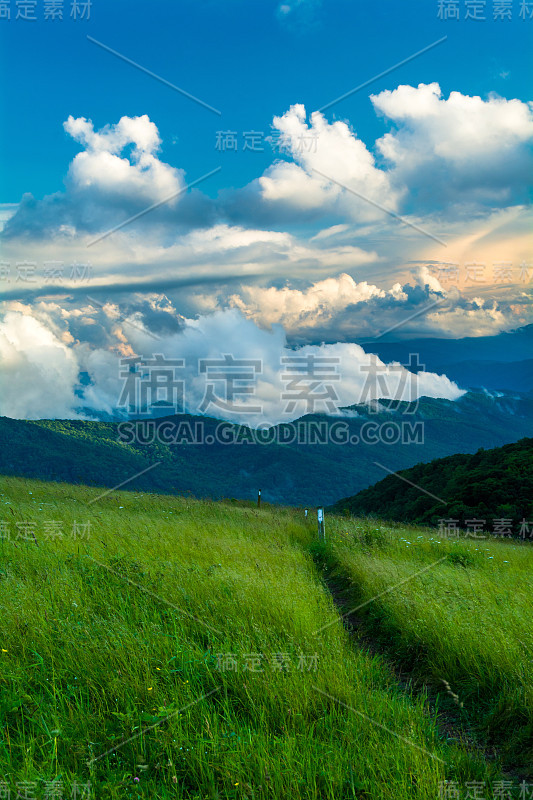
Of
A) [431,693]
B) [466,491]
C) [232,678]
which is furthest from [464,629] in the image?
[466,491]

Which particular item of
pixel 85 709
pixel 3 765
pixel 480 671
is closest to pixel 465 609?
pixel 480 671

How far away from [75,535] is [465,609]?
21.5 ft

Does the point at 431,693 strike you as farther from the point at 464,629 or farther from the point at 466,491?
the point at 466,491

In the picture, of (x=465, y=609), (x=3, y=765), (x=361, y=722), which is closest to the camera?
(x=3, y=765)

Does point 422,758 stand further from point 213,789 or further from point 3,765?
point 3,765

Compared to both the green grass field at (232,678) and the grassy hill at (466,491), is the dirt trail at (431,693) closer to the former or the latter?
the green grass field at (232,678)

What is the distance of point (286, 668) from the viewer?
13.6 ft

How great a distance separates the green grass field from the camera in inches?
120

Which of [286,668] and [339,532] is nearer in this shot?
[286,668]

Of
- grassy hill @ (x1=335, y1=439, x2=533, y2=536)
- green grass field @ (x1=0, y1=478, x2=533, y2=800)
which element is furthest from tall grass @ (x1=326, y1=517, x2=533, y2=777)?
grassy hill @ (x1=335, y1=439, x2=533, y2=536)

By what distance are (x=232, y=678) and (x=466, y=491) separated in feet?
97.3

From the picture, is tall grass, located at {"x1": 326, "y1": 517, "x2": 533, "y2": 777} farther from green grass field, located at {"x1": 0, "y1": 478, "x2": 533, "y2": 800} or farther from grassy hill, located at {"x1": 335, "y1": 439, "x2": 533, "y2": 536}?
grassy hill, located at {"x1": 335, "y1": 439, "x2": 533, "y2": 536}

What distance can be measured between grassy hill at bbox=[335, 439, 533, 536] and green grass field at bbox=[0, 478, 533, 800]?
17959 millimetres

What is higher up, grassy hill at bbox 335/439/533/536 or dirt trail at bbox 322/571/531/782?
dirt trail at bbox 322/571/531/782
